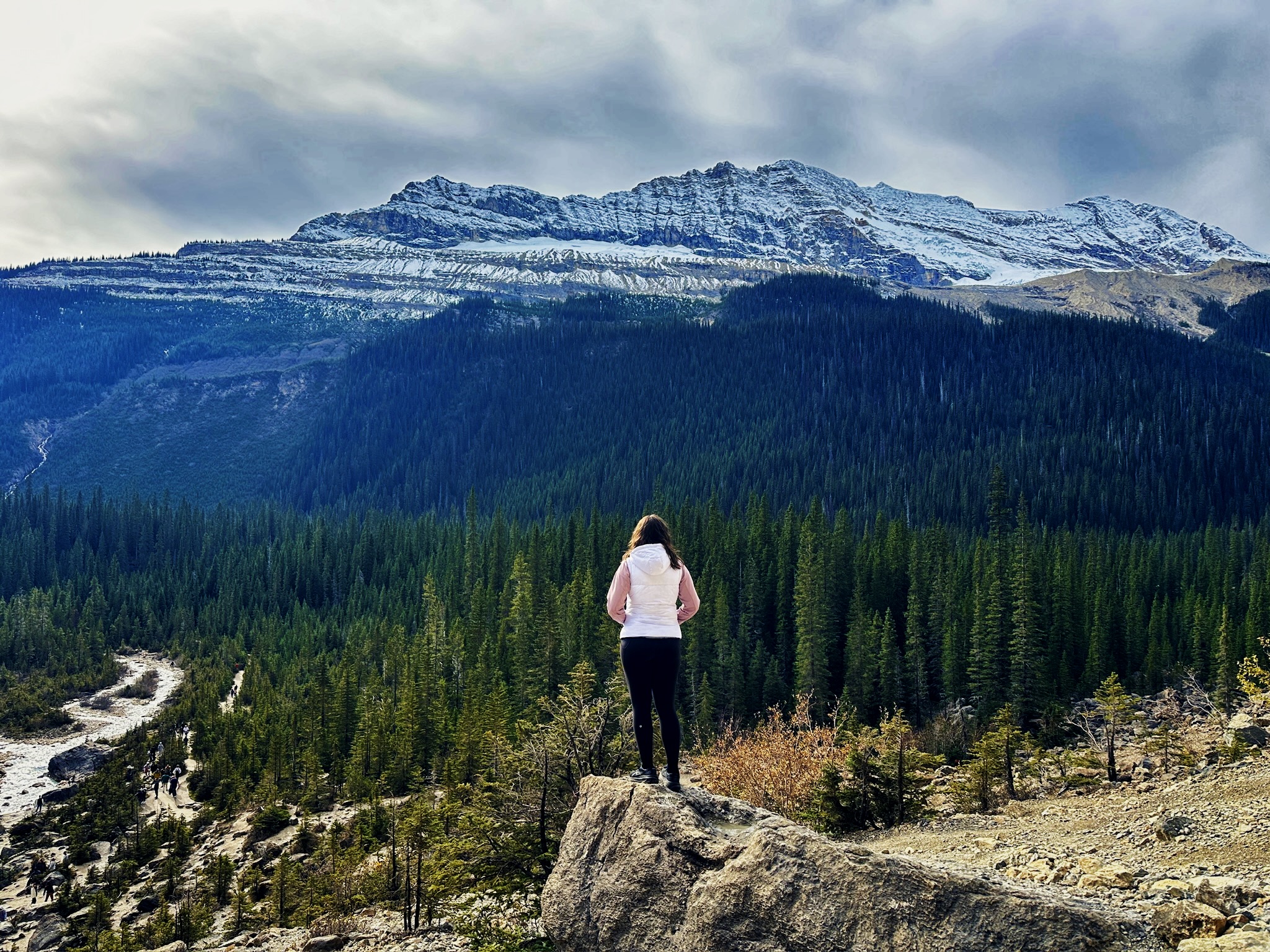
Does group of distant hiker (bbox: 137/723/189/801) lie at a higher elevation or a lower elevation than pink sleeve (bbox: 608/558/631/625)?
lower

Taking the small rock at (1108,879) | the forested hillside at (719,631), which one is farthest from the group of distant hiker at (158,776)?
the small rock at (1108,879)

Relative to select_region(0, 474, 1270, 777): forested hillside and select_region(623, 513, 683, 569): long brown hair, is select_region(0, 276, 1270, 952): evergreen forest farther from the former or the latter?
select_region(623, 513, 683, 569): long brown hair

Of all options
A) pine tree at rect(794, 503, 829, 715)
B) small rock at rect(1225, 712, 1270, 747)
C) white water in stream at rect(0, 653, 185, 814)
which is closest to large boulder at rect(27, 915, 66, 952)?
white water in stream at rect(0, 653, 185, 814)

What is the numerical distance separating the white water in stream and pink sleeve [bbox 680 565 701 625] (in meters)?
62.9

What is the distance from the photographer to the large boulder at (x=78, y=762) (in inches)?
2571

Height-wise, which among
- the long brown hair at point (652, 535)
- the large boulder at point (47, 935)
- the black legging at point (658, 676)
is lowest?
the large boulder at point (47, 935)

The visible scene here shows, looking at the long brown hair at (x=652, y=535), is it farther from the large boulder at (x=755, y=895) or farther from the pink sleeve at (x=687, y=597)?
the large boulder at (x=755, y=895)

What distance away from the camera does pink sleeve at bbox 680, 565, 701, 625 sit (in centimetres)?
1170

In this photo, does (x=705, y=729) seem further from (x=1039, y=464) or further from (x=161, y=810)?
(x=1039, y=464)

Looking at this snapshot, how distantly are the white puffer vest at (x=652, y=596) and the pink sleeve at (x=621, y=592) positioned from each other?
0.06 metres

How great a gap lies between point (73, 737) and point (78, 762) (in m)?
10.2

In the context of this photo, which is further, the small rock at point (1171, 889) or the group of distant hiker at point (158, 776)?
the group of distant hiker at point (158, 776)

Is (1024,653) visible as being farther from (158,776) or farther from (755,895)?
(158,776)

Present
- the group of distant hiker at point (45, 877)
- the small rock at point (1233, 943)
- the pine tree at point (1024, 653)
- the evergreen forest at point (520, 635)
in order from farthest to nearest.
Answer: the pine tree at point (1024, 653) < the group of distant hiker at point (45, 877) < the evergreen forest at point (520, 635) < the small rock at point (1233, 943)
